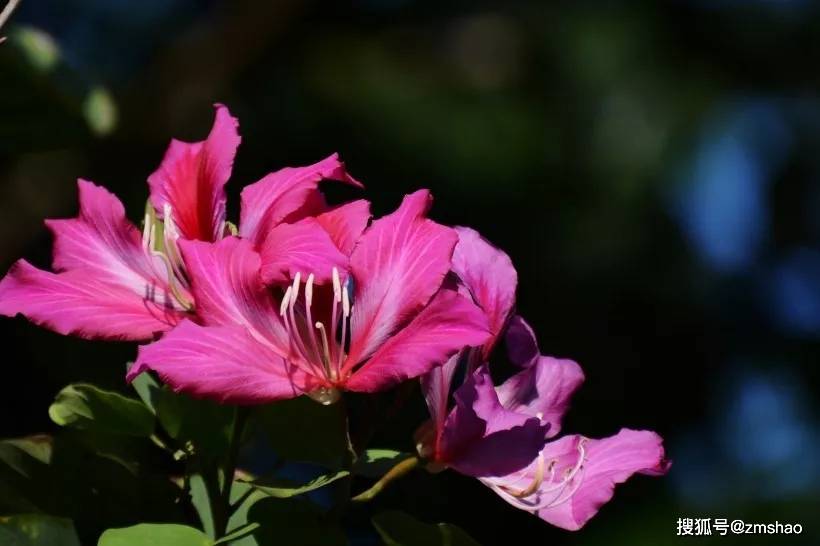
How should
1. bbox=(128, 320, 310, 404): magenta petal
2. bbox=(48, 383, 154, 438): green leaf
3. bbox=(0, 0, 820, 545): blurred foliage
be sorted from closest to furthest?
bbox=(128, 320, 310, 404): magenta petal < bbox=(48, 383, 154, 438): green leaf < bbox=(0, 0, 820, 545): blurred foliage

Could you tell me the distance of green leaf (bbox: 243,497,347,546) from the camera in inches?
29.6

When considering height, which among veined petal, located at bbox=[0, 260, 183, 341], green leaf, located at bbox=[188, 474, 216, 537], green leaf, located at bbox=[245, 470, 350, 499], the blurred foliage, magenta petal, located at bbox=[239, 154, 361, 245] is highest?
magenta petal, located at bbox=[239, 154, 361, 245]

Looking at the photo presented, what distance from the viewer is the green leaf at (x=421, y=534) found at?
30.0 inches

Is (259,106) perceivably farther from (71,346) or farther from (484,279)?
(484,279)

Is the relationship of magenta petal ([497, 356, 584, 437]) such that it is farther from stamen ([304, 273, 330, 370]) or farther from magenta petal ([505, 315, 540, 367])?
stamen ([304, 273, 330, 370])

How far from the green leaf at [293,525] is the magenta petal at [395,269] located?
0.27 feet

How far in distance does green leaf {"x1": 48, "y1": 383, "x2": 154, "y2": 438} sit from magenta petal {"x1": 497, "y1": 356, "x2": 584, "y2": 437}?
203mm

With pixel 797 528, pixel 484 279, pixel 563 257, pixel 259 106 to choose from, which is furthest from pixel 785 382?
pixel 484 279

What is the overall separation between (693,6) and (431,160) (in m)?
1.02

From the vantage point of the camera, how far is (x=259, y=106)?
3771 millimetres

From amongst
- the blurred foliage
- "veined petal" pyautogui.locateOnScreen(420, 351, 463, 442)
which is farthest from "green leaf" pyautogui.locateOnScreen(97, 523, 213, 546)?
the blurred foliage

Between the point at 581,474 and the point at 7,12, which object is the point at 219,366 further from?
the point at 7,12

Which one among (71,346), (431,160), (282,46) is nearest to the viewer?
(71,346)

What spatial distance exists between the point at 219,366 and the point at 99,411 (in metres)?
0.14
